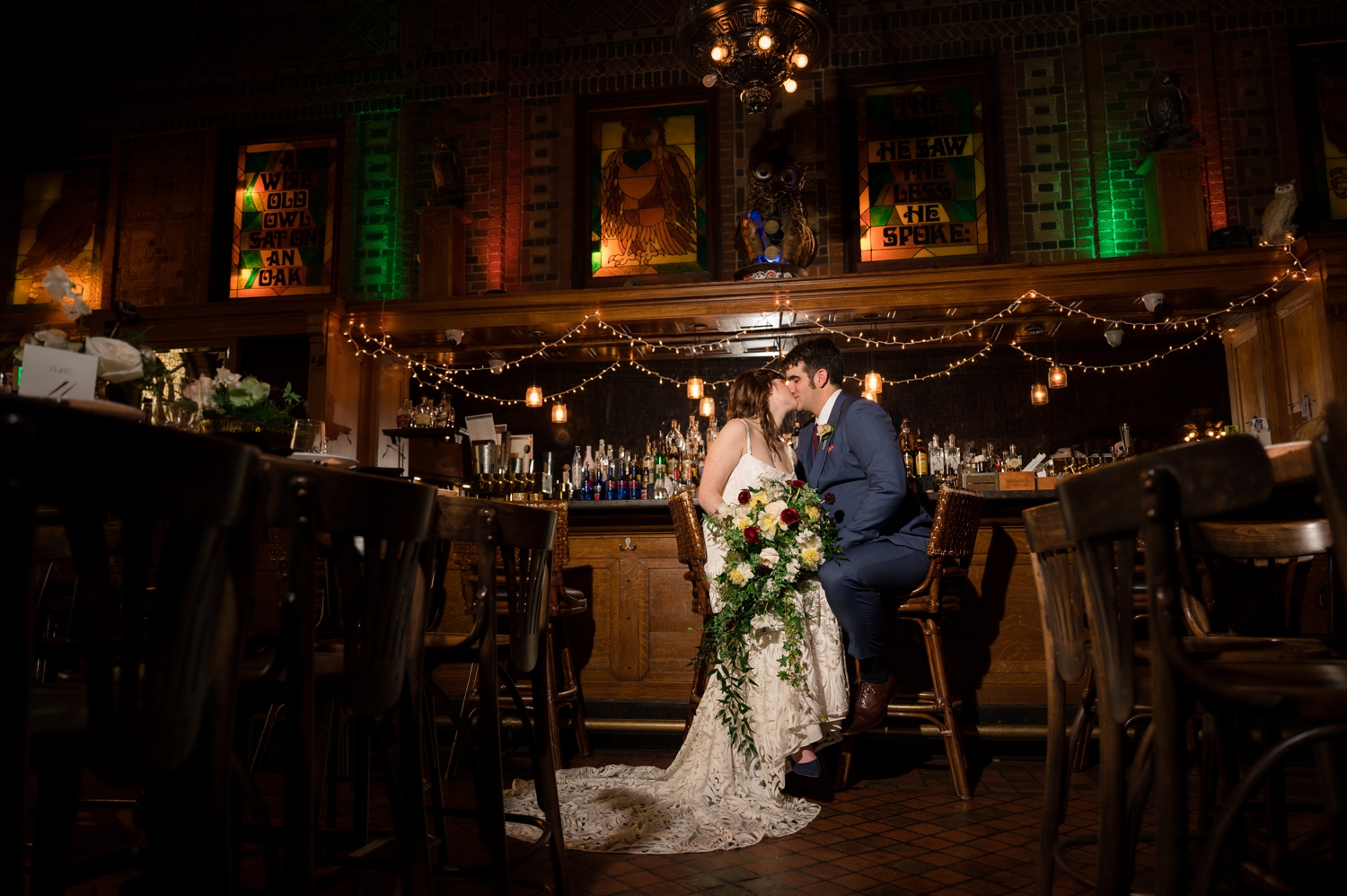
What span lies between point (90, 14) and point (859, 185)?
7204 millimetres

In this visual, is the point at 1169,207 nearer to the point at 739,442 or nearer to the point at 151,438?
the point at 739,442

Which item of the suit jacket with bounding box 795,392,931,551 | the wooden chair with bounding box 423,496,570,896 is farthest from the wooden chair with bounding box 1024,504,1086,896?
the suit jacket with bounding box 795,392,931,551

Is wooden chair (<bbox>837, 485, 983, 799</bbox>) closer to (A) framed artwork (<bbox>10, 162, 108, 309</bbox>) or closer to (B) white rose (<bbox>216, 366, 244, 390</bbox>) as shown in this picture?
(B) white rose (<bbox>216, 366, 244, 390</bbox>)

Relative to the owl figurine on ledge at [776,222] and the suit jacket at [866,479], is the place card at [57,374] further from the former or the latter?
the owl figurine on ledge at [776,222]

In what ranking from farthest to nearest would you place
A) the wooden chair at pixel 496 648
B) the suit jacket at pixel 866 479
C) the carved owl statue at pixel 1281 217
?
the carved owl statue at pixel 1281 217 → the suit jacket at pixel 866 479 → the wooden chair at pixel 496 648

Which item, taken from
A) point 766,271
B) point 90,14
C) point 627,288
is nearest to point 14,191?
point 90,14

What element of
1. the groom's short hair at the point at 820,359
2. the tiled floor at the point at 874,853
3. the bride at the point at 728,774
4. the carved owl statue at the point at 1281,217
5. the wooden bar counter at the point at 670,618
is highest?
the carved owl statue at the point at 1281,217

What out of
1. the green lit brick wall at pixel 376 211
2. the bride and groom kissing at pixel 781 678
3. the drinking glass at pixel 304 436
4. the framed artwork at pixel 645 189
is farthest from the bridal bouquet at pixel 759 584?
the green lit brick wall at pixel 376 211

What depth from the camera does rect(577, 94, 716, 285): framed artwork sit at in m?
7.69

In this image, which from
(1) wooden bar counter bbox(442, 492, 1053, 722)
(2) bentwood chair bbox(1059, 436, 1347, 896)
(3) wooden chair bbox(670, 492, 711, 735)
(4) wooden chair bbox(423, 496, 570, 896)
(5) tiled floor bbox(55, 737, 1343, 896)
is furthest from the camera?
(1) wooden bar counter bbox(442, 492, 1053, 722)

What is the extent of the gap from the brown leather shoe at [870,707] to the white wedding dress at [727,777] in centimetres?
10

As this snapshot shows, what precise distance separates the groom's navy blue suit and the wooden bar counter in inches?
23.5

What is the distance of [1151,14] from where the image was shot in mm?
7258

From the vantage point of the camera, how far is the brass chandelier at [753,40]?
483 centimetres
